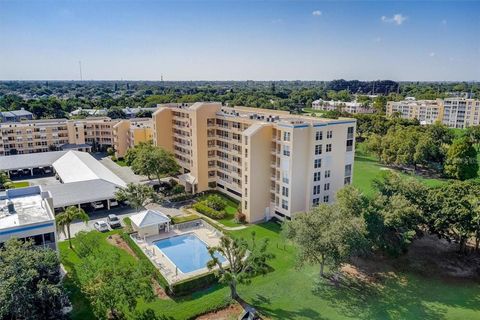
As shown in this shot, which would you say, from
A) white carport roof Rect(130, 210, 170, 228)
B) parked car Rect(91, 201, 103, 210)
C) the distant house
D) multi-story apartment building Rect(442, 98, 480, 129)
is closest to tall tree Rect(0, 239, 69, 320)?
white carport roof Rect(130, 210, 170, 228)

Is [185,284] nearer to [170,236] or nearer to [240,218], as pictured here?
[170,236]

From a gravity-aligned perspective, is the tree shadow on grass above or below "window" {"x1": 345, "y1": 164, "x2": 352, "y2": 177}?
below

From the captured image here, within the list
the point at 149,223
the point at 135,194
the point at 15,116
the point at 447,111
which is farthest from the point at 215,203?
the point at 447,111

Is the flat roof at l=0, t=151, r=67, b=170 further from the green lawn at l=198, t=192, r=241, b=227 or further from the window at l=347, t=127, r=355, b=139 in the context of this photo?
the window at l=347, t=127, r=355, b=139

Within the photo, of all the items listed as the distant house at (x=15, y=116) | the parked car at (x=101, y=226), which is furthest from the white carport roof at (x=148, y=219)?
the distant house at (x=15, y=116)

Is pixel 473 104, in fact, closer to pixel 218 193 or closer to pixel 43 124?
pixel 218 193

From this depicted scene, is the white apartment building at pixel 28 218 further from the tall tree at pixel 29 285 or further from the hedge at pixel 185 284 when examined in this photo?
the hedge at pixel 185 284
